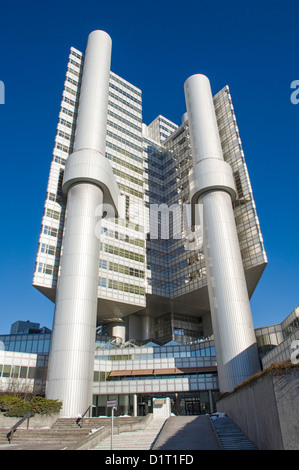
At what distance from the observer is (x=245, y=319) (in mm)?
47969

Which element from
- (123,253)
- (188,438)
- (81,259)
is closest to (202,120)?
(123,253)

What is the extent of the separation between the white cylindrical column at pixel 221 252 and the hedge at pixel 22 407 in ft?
76.1

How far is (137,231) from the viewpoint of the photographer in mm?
69062

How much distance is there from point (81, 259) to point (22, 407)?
23.1 metres

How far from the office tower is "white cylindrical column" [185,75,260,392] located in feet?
0.57

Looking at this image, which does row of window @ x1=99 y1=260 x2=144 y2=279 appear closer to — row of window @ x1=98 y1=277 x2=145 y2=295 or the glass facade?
row of window @ x1=98 y1=277 x2=145 y2=295

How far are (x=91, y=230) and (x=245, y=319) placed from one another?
87.8 feet

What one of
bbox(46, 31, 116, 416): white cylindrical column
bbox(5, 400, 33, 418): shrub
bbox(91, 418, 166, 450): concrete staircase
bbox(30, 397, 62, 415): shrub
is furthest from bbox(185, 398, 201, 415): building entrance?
bbox(91, 418, 166, 450): concrete staircase

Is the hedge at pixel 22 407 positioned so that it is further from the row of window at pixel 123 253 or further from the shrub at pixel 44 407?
the row of window at pixel 123 253

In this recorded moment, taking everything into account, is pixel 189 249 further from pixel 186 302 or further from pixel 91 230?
pixel 91 230

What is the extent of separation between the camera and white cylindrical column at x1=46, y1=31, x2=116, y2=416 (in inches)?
1665
